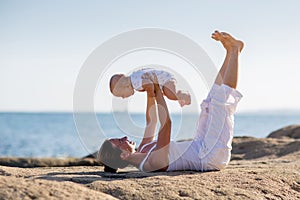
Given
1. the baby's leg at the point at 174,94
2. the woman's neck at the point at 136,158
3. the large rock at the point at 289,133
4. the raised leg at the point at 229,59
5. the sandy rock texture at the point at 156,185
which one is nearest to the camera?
the sandy rock texture at the point at 156,185

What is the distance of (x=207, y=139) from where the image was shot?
5785 millimetres

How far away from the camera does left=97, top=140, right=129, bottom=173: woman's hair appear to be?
5785 mm

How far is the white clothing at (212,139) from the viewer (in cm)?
568

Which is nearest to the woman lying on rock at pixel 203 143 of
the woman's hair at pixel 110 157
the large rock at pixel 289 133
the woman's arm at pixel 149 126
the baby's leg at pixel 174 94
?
the woman's hair at pixel 110 157

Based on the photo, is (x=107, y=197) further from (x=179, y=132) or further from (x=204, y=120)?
(x=179, y=132)

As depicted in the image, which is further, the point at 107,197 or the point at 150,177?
the point at 150,177

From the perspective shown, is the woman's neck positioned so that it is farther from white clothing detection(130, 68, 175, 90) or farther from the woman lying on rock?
white clothing detection(130, 68, 175, 90)

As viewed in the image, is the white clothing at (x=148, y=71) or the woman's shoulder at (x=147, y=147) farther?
the woman's shoulder at (x=147, y=147)

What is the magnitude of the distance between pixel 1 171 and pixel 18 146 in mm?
31897

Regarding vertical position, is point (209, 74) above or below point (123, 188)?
above

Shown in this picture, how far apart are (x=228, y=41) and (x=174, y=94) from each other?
0.95 meters

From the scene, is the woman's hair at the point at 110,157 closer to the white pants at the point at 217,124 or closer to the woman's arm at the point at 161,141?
the woman's arm at the point at 161,141

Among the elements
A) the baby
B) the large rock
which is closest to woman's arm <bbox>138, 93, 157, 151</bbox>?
the baby

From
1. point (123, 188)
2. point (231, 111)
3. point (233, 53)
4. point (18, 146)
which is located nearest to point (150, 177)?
point (123, 188)
